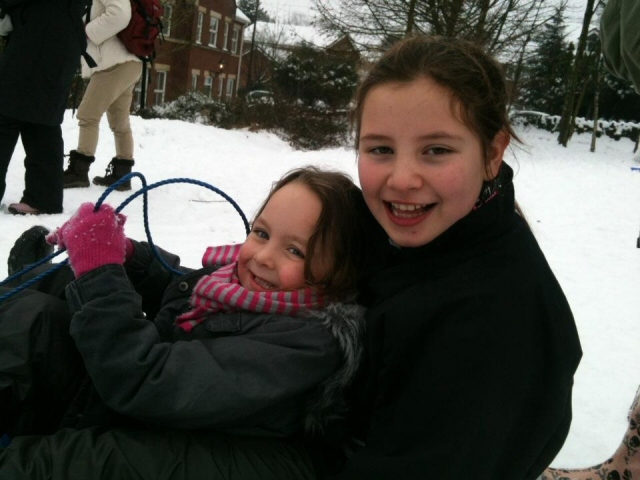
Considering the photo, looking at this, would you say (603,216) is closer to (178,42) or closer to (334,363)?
(334,363)

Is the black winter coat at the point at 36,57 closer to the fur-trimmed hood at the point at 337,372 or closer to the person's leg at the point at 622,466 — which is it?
the fur-trimmed hood at the point at 337,372

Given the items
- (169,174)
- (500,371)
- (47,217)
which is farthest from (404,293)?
(169,174)

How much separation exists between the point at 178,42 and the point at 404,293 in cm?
2591

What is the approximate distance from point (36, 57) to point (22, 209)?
0.97 metres

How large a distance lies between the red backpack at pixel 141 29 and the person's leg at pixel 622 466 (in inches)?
170

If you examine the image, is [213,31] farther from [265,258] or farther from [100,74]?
A: [265,258]

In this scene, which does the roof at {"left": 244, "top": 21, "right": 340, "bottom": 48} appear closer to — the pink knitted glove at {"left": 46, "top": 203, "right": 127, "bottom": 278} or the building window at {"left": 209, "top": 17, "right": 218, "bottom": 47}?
the building window at {"left": 209, "top": 17, "right": 218, "bottom": 47}

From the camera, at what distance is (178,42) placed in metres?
25.1

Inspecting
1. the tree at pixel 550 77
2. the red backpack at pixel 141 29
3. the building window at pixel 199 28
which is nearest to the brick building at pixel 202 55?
the building window at pixel 199 28

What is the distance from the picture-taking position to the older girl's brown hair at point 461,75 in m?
1.42

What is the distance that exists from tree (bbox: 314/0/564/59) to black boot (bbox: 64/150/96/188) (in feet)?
31.0

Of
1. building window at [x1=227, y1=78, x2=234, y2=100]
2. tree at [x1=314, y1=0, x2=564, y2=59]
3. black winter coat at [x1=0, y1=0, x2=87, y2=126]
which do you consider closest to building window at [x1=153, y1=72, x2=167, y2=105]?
building window at [x1=227, y1=78, x2=234, y2=100]

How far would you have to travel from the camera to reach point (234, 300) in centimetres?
160

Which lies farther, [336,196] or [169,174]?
[169,174]
